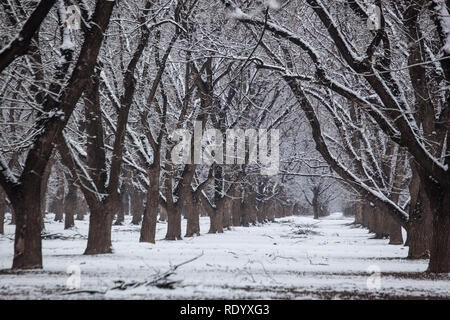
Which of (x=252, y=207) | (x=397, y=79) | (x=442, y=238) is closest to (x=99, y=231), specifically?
(x=442, y=238)

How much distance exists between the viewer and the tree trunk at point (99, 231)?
13375 mm

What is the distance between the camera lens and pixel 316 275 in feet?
32.9

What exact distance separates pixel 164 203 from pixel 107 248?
7.52 metres

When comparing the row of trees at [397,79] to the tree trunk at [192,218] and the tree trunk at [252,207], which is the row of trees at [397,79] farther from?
the tree trunk at [252,207]

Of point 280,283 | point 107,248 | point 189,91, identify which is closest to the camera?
point 280,283

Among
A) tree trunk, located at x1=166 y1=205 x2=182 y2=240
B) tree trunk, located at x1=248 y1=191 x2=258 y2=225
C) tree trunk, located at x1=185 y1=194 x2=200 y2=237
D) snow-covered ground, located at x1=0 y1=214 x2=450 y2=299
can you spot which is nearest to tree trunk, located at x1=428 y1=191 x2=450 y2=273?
snow-covered ground, located at x1=0 y1=214 x2=450 y2=299

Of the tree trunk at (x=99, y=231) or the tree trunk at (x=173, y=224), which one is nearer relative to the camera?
the tree trunk at (x=99, y=231)

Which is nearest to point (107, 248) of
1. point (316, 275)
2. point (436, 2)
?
point (316, 275)

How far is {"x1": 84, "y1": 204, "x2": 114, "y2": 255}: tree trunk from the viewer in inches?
527

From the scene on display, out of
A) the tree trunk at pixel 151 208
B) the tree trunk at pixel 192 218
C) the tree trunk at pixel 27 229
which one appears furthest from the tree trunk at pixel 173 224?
the tree trunk at pixel 27 229

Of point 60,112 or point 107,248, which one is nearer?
point 60,112

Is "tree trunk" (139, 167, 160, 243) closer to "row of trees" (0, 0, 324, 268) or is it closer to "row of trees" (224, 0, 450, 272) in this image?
"row of trees" (0, 0, 324, 268)

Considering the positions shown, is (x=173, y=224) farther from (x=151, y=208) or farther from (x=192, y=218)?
(x=192, y=218)
